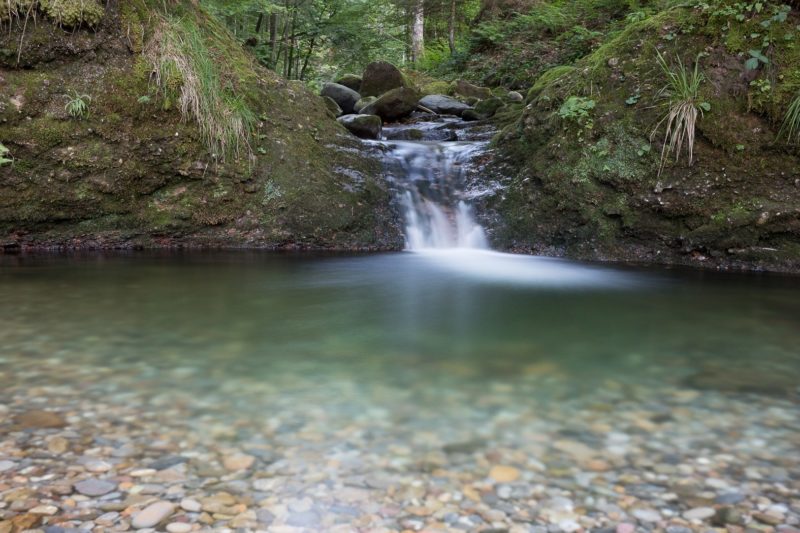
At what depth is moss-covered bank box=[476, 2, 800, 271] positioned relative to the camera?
5.70 meters

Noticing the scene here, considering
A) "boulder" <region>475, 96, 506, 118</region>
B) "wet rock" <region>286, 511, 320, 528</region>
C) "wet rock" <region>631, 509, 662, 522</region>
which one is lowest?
"wet rock" <region>286, 511, 320, 528</region>

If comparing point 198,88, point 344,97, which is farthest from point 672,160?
point 344,97

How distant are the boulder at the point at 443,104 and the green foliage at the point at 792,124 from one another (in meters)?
7.45

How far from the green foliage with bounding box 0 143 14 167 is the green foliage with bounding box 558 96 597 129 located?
20.4ft

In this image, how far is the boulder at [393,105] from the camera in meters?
11.9

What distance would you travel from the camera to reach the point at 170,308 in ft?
13.2

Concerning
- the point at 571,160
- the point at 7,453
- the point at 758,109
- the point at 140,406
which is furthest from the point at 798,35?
the point at 7,453

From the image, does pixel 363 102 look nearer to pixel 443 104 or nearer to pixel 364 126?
pixel 443 104

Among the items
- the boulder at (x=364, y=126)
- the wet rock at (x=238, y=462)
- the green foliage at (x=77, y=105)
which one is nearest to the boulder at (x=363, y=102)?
the boulder at (x=364, y=126)

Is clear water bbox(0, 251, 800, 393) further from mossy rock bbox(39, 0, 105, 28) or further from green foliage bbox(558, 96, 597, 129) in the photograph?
mossy rock bbox(39, 0, 105, 28)

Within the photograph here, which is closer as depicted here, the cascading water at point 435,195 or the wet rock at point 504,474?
the wet rock at point 504,474

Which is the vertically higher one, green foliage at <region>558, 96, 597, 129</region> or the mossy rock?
the mossy rock

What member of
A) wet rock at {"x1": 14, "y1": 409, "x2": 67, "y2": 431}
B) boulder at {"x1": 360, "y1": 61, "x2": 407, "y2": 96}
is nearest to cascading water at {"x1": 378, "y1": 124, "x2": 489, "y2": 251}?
boulder at {"x1": 360, "y1": 61, "x2": 407, "y2": 96}

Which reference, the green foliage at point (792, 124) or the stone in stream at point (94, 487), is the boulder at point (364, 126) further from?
the stone in stream at point (94, 487)
